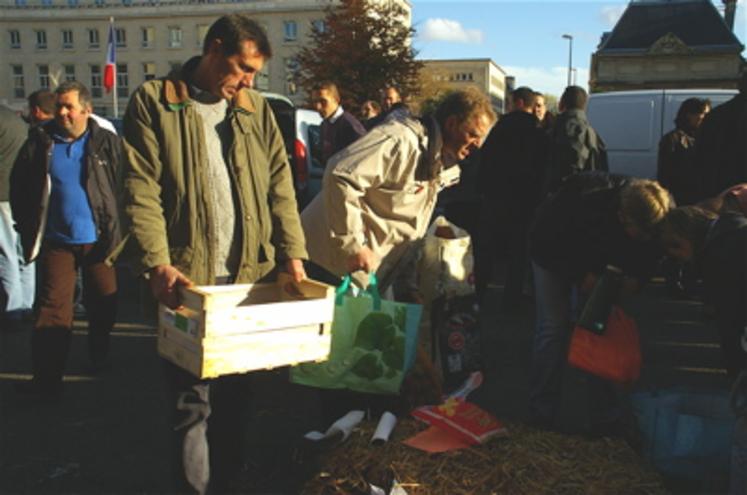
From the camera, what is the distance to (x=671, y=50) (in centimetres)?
4869

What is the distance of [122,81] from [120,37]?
16.8ft

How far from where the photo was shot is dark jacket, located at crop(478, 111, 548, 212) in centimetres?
685

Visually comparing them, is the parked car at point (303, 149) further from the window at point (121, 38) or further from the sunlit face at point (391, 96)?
the window at point (121, 38)

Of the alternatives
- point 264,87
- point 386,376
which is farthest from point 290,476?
point 264,87

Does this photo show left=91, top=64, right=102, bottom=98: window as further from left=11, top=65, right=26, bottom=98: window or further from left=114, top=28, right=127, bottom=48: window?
left=11, top=65, right=26, bottom=98: window

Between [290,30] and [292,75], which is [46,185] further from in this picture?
[290,30]

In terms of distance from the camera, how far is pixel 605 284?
3.45 m

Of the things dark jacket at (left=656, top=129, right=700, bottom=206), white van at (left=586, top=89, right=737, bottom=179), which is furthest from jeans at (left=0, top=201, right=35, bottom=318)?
white van at (left=586, top=89, right=737, bottom=179)

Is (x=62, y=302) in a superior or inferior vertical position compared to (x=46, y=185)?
inferior

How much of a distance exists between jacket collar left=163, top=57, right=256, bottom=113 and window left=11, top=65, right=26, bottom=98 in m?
83.2

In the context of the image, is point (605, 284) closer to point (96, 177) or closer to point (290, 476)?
point (290, 476)

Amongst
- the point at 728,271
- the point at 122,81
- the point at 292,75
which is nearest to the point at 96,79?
the point at 122,81

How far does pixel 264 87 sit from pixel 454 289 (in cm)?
6813

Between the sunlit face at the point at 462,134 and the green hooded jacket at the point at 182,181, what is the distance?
3.48 feet
